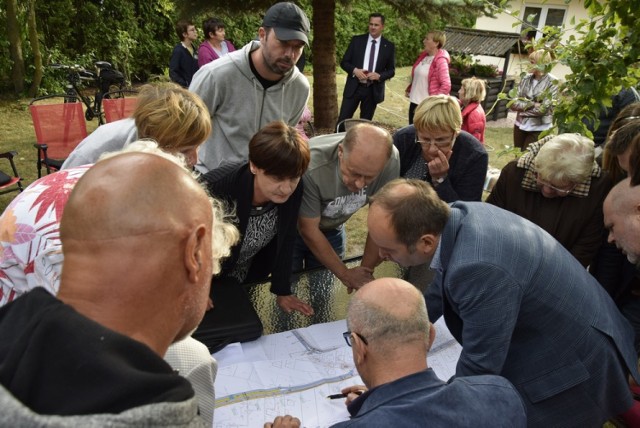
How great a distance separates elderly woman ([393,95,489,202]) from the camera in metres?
2.83

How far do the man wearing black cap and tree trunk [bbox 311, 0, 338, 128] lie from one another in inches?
199

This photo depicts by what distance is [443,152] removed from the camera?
2920mm

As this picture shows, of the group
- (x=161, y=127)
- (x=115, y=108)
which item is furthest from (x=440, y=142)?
(x=115, y=108)

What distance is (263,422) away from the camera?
179 cm

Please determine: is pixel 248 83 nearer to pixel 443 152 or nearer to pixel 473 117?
pixel 443 152

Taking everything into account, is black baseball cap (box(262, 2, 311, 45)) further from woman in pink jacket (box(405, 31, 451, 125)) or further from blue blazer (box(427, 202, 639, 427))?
woman in pink jacket (box(405, 31, 451, 125))

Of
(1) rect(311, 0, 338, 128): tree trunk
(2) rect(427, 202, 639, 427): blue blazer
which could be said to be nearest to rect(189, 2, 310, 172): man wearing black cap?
(2) rect(427, 202, 639, 427): blue blazer

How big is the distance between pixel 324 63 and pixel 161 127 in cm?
646

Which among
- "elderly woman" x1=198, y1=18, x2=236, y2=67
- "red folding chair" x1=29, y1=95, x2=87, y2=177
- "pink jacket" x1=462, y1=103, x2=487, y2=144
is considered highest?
"elderly woman" x1=198, y1=18, x2=236, y2=67

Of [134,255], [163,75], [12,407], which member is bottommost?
[163,75]

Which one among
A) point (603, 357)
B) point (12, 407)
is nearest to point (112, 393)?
point (12, 407)

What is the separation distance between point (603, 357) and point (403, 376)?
0.88m

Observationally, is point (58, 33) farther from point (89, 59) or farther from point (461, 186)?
point (461, 186)

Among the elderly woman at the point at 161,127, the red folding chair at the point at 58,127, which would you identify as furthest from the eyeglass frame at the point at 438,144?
the red folding chair at the point at 58,127
